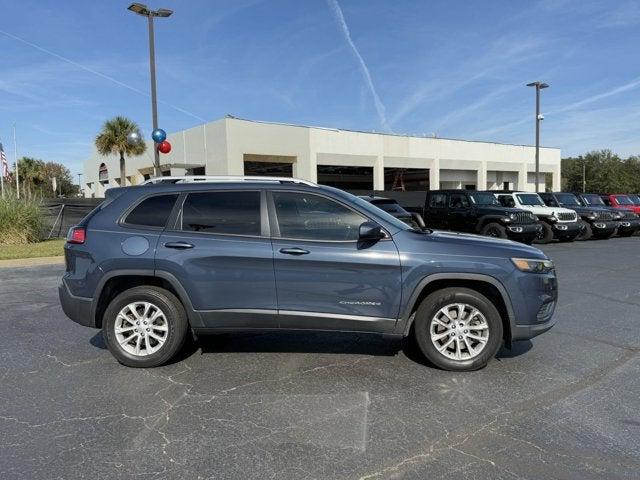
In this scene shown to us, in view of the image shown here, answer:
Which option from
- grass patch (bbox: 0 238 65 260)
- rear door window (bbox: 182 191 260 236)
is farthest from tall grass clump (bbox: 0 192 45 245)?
rear door window (bbox: 182 191 260 236)

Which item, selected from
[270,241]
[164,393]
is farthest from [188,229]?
[164,393]

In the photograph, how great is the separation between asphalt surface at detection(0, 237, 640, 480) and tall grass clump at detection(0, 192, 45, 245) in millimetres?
12040

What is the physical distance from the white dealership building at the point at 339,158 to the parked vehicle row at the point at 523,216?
1729cm

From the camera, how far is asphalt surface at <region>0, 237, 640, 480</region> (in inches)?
123

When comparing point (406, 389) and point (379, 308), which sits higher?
point (379, 308)

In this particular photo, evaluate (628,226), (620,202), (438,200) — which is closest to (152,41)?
(438,200)

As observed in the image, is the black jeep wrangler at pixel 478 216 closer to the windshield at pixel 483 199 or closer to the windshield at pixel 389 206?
the windshield at pixel 483 199

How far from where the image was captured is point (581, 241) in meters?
19.0

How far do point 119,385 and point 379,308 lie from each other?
2334mm

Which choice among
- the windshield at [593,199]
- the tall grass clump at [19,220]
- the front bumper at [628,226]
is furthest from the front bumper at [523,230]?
the tall grass clump at [19,220]

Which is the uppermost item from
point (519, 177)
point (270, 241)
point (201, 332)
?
point (519, 177)

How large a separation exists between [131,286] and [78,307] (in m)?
0.51

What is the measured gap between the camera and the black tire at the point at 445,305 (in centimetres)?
459

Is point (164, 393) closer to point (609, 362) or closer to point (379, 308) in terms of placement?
point (379, 308)
